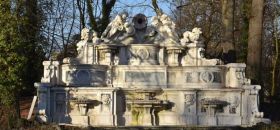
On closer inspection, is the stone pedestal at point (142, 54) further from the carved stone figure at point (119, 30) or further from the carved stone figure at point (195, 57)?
the carved stone figure at point (195, 57)

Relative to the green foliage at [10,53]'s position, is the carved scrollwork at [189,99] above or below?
below

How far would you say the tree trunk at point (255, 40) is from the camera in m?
26.7

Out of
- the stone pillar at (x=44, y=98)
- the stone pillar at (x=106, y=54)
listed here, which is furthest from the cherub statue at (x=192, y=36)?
the stone pillar at (x=44, y=98)

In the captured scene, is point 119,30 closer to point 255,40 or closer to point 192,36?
point 192,36

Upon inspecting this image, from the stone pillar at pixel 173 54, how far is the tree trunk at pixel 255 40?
4.82m

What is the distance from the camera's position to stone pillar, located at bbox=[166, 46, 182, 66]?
74.6 feet

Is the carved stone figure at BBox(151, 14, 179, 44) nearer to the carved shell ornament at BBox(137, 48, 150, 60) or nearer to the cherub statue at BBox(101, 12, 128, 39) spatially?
the carved shell ornament at BBox(137, 48, 150, 60)

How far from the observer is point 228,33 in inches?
1086

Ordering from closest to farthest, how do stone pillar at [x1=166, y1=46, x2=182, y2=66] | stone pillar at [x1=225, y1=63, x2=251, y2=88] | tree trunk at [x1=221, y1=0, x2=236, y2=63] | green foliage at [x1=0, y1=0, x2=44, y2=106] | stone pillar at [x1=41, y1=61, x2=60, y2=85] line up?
green foliage at [x1=0, y1=0, x2=44, y2=106] → stone pillar at [x1=41, y1=61, x2=60, y2=85] → stone pillar at [x1=225, y1=63, x2=251, y2=88] → stone pillar at [x1=166, y1=46, x2=182, y2=66] → tree trunk at [x1=221, y1=0, x2=236, y2=63]

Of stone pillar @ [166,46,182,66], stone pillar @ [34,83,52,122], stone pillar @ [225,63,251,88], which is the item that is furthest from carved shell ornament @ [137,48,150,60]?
stone pillar @ [34,83,52,122]

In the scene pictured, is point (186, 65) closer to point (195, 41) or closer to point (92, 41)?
point (195, 41)

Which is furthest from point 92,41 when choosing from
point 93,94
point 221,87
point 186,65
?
point 221,87

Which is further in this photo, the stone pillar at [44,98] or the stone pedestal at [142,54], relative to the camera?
the stone pedestal at [142,54]

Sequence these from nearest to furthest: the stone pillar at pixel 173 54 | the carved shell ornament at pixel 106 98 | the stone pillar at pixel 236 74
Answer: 1. the carved shell ornament at pixel 106 98
2. the stone pillar at pixel 236 74
3. the stone pillar at pixel 173 54
